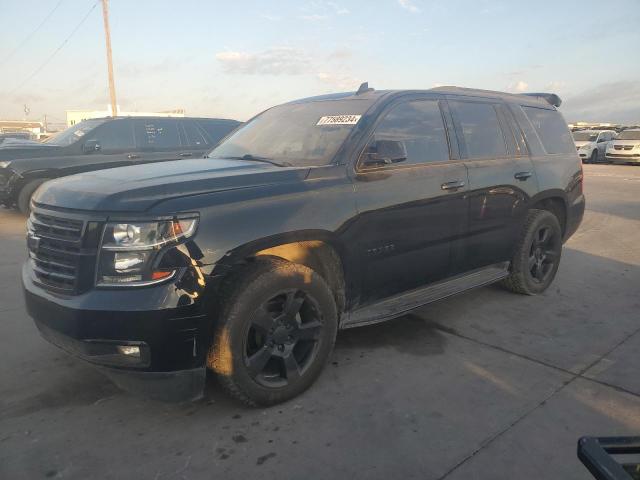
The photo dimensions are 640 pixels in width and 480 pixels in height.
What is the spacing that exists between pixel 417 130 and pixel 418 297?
125cm

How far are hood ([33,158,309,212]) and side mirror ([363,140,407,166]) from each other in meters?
0.49

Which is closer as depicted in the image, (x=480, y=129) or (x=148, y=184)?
(x=148, y=184)

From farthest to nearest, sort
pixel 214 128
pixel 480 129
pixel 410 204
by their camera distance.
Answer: pixel 214 128 < pixel 480 129 < pixel 410 204

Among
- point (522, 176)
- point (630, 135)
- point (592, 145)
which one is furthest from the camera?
point (592, 145)

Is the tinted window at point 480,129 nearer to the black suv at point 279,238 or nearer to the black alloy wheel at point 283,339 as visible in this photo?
the black suv at point 279,238

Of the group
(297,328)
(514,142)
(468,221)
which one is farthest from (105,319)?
(514,142)

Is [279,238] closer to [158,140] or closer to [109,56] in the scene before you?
[158,140]

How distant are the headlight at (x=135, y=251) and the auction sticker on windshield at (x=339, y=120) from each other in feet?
5.16

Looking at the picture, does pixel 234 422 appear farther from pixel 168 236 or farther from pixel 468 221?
pixel 468 221

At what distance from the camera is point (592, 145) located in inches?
1019

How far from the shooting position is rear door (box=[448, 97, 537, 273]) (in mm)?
4086

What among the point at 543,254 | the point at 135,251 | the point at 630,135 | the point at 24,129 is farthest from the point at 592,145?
the point at 24,129

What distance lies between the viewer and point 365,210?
326cm

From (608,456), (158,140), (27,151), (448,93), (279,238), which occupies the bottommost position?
(608,456)
